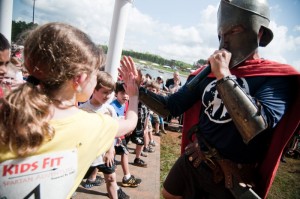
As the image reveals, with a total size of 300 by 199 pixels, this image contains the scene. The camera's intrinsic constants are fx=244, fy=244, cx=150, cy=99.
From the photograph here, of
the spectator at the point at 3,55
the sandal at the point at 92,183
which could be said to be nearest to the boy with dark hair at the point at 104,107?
the sandal at the point at 92,183

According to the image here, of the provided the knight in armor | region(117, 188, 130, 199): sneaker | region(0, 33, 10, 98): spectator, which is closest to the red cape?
the knight in armor

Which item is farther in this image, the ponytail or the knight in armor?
the knight in armor

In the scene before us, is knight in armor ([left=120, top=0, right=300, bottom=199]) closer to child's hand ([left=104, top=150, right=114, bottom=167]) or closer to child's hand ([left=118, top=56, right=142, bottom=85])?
child's hand ([left=118, top=56, right=142, bottom=85])

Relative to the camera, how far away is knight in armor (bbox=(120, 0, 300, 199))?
156cm

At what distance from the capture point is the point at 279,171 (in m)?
6.65

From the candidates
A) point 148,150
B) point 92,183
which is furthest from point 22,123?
point 148,150

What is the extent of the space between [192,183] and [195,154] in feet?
0.77

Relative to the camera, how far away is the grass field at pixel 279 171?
16.7 feet

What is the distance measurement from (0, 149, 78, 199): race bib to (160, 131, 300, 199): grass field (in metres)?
3.74

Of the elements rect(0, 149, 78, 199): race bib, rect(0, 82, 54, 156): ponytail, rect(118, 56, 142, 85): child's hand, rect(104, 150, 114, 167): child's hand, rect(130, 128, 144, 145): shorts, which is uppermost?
rect(118, 56, 142, 85): child's hand

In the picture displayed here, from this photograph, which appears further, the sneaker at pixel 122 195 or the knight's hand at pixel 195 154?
the sneaker at pixel 122 195

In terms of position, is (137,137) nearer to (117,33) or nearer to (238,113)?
(117,33)

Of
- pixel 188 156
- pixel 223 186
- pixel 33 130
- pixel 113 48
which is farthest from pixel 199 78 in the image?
pixel 113 48

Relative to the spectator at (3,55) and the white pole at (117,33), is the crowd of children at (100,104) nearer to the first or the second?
the spectator at (3,55)
